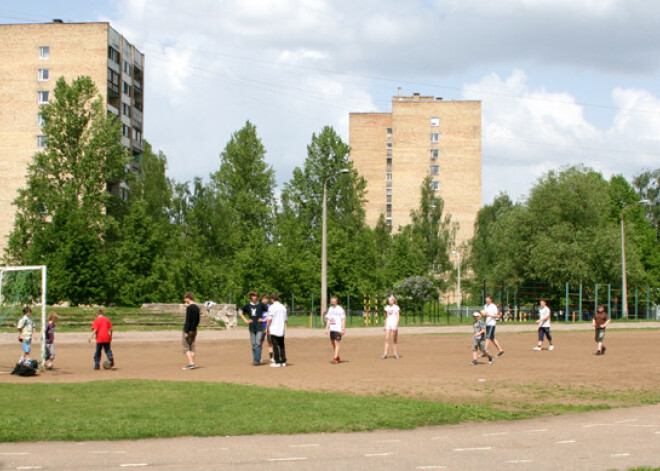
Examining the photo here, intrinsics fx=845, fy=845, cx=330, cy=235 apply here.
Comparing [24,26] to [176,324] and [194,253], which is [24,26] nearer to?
[194,253]

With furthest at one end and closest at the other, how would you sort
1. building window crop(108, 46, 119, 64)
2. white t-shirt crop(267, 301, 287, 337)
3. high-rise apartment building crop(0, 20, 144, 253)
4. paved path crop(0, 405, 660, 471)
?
1. building window crop(108, 46, 119, 64)
2. high-rise apartment building crop(0, 20, 144, 253)
3. white t-shirt crop(267, 301, 287, 337)
4. paved path crop(0, 405, 660, 471)

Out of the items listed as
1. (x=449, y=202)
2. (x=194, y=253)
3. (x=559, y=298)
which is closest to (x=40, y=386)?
(x=194, y=253)

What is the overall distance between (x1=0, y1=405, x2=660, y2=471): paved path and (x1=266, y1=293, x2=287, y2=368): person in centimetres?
1023

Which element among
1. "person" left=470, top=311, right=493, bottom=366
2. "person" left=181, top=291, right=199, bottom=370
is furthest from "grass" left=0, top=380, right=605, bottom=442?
"person" left=470, top=311, right=493, bottom=366

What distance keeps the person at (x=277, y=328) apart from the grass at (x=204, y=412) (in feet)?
18.7

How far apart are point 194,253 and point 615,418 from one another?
5371 cm

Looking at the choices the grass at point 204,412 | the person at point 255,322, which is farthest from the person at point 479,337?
the grass at point 204,412

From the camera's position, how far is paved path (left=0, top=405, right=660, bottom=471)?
9383mm

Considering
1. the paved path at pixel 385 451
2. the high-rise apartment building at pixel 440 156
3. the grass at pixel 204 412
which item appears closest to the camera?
the paved path at pixel 385 451

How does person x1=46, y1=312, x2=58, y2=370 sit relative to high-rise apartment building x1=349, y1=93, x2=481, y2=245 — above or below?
below

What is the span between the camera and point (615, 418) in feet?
43.1

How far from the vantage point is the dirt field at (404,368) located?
669 inches

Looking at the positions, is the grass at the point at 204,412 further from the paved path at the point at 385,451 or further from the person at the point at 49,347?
the person at the point at 49,347

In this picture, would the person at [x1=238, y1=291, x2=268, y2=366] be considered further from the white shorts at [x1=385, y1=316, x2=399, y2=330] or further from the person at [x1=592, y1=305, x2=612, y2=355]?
the person at [x1=592, y1=305, x2=612, y2=355]
